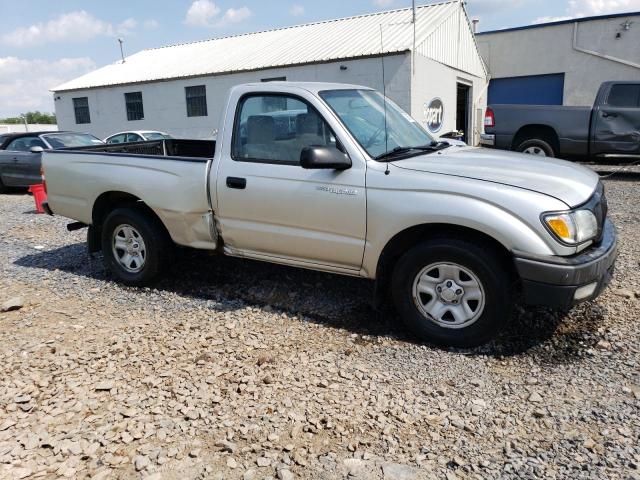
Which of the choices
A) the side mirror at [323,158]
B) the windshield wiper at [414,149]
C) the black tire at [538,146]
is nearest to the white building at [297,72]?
the black tire at [538,146]

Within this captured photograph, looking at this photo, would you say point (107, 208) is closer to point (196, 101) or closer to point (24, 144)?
point (24, 144)

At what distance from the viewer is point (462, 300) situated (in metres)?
3.62

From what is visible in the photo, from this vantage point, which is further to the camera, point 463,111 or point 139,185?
point 463,111

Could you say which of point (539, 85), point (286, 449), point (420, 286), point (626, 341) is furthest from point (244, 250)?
point (539, 85)

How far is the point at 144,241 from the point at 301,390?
2.54 metres

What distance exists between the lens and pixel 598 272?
3.38 m

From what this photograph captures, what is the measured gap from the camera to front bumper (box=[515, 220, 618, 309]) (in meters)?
3.23

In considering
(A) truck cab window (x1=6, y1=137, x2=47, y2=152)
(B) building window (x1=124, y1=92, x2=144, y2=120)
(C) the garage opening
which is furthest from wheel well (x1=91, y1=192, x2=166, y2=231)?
(B) building window (x1=124, y1=92, x2=144, y2=120)

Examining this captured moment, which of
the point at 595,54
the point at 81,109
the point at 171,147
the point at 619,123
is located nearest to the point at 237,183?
the point at 171,147

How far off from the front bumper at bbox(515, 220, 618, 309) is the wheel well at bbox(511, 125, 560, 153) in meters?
8.85

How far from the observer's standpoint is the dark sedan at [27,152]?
1180 cm

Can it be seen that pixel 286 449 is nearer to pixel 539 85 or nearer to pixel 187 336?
pixel 187 336

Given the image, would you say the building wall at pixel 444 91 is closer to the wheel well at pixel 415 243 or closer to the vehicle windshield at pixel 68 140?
the vehicle windshield at pixel 68 140

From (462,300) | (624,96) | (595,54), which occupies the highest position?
(595,54)
